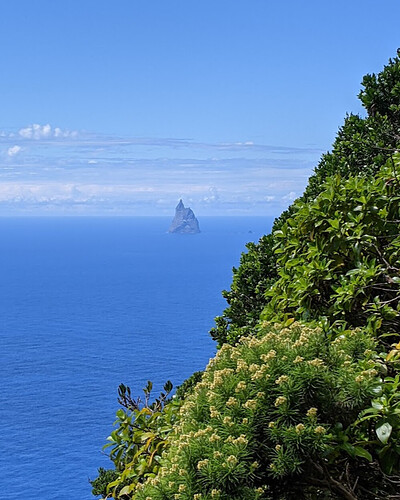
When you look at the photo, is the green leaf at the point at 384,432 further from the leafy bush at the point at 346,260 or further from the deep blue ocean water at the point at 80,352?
the deep blue ocean water at the point at 80,352

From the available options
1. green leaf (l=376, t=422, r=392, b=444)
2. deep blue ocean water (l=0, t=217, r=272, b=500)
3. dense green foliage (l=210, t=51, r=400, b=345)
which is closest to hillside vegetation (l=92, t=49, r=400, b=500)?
green leaf (l=376, t=422, r=392, b=444)

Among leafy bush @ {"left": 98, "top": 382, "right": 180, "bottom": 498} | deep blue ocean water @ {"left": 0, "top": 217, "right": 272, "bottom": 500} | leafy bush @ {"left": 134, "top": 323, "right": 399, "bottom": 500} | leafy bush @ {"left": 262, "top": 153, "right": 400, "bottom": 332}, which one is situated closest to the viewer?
leafy bush @ {"left": 134, "top": 323, "right": 399, "bottom": 500}

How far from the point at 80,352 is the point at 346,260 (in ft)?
241

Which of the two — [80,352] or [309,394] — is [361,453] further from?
[80,352]

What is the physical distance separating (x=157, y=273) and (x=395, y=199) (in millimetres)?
138331

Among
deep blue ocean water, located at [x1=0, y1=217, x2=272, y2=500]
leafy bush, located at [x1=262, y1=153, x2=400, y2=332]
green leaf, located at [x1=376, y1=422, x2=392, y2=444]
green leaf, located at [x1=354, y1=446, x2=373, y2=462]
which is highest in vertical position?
leafy bush, located at [x1=262, y1=153, x2=400, y2=332]

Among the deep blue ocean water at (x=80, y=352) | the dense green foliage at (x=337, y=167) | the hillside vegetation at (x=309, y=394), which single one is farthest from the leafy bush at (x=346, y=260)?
the deep blue ocean water at (x=80, y=352)

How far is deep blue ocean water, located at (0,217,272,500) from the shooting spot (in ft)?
169

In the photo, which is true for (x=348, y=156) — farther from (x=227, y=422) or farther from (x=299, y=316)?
(x=227, y=422)

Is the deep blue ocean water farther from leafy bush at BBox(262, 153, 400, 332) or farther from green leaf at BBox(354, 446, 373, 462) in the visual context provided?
green leaf at BBox(354, 446, 373, 462)

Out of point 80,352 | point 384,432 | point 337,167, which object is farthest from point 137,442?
point 80,352

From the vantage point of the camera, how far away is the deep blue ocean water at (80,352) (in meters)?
51.6

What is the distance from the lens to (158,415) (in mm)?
3553

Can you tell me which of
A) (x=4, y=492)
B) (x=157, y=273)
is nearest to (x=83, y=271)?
(x=157, y=273)
